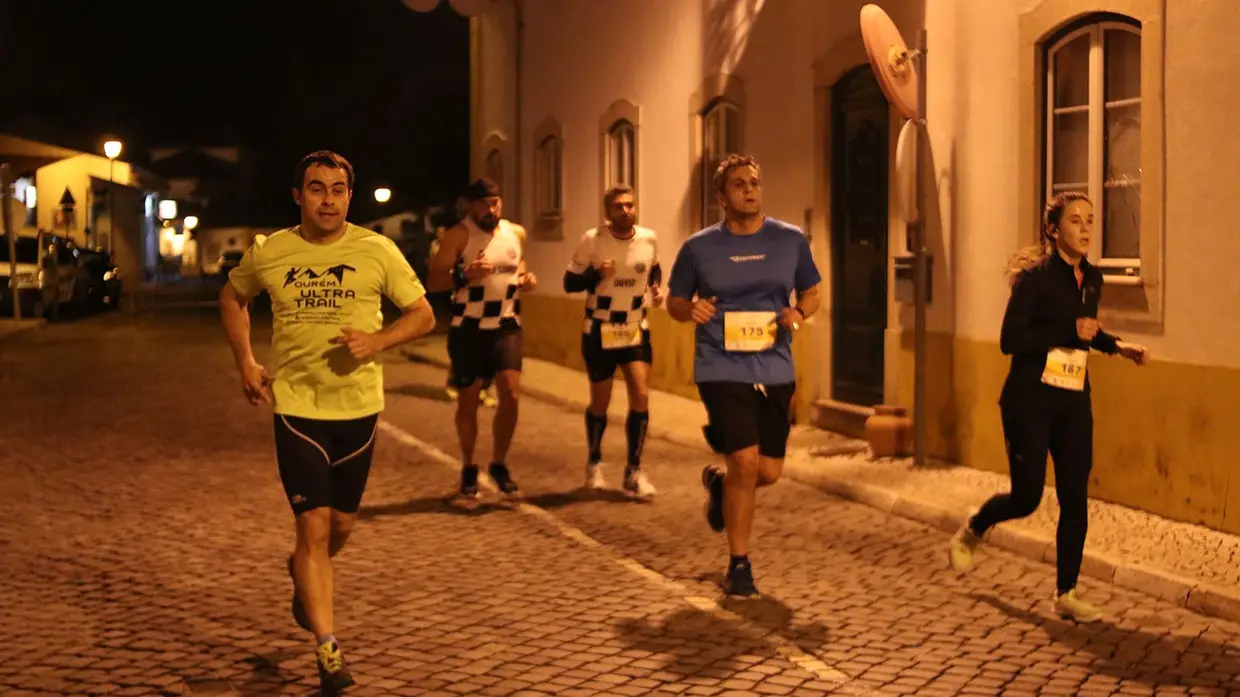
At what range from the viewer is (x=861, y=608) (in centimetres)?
729

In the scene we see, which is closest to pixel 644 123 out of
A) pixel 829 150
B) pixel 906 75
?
pixel 829 150

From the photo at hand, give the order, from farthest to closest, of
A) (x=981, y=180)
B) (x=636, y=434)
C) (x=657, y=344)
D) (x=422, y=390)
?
1. (x=422, y=390)
2. (x=657, y=344)
3. (x=981, y=180)
4. (x=636, y=434)

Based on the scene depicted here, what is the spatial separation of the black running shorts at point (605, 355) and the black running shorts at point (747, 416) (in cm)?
274

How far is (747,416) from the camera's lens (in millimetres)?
7316

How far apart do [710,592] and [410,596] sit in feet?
4.46

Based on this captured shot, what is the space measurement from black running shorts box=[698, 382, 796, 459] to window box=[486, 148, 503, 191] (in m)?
17.7

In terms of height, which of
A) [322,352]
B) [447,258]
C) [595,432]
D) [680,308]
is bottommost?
[595,432]

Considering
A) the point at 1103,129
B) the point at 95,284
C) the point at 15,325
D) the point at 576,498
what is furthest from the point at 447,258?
the point at 95,284

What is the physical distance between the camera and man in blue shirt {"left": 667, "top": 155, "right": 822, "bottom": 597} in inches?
288

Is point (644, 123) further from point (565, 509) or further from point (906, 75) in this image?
point (565, 509)

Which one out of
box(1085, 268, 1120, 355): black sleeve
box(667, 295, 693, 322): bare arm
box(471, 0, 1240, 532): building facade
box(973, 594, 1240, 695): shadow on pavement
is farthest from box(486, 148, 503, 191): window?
box(973, 594, 1240, 695): shadow on pavement

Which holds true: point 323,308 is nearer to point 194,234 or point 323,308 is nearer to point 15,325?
point 15,325

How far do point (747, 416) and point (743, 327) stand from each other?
0.39 metres

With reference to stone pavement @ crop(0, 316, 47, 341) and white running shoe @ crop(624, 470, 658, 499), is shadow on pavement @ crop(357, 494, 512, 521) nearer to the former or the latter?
white running shoe @ crop(624, 470, 658, 499)
